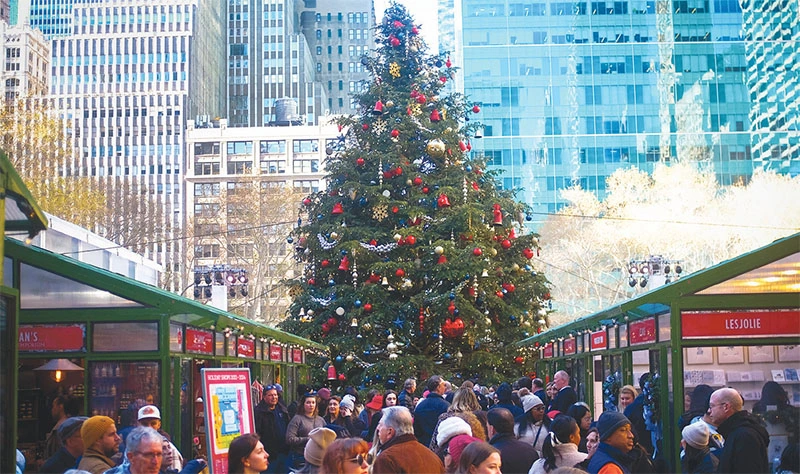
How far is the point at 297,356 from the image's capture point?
28.0 m

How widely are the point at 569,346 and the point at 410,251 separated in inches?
272

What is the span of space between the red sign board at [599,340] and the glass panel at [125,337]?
7292 mm

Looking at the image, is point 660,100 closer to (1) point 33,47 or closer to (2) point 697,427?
(1) point 33,47

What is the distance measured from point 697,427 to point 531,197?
89528 millimetres

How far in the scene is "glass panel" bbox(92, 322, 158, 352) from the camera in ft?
44.2

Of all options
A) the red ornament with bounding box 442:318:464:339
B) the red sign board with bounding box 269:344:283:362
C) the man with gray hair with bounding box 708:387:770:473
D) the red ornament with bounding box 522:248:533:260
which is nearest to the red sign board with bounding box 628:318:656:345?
the man with gray hair with bounding box 708:387:770:473

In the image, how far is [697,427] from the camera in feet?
29.4

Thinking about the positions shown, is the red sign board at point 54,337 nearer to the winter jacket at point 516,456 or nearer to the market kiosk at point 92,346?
the market kiosk at point 92,346

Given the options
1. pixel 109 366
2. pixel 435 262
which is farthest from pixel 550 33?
pixel 109 366

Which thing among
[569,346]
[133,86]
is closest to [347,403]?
[569,346]

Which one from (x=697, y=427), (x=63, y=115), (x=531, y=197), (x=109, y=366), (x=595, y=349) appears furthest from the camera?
(x=63, y=115)

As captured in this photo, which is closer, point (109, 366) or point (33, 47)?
point (109, 366)

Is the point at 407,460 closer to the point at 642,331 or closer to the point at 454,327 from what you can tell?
the point at 642,331

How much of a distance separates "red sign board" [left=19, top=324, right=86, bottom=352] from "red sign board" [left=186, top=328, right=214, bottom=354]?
4.73 feet
